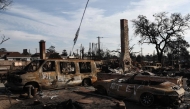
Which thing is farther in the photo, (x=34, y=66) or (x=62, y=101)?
(x=34, y=66)

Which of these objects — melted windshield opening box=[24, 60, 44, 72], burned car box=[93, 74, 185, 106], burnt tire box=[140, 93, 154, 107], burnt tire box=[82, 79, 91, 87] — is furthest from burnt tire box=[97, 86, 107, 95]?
melted windshield opening box=[24, 60, 44, 72]

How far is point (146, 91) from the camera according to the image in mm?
9734

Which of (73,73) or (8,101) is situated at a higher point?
(73,73)

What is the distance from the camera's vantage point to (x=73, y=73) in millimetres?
13875

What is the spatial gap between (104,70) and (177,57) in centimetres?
4537

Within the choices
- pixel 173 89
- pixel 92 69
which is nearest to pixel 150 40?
pixel 92 69

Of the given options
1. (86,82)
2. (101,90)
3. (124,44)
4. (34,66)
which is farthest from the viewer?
(124,44)

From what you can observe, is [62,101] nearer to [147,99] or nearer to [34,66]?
[147,99]

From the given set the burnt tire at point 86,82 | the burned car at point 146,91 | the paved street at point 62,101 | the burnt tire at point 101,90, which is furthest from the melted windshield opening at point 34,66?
the burned car at point 146,91

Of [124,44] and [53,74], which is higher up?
[124,44]

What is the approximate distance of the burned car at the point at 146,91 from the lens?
942cm

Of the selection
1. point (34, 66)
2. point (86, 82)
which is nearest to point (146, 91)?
point (86, 82)

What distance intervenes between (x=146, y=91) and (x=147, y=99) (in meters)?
0.35

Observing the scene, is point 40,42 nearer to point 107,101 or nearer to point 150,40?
point 107,101
